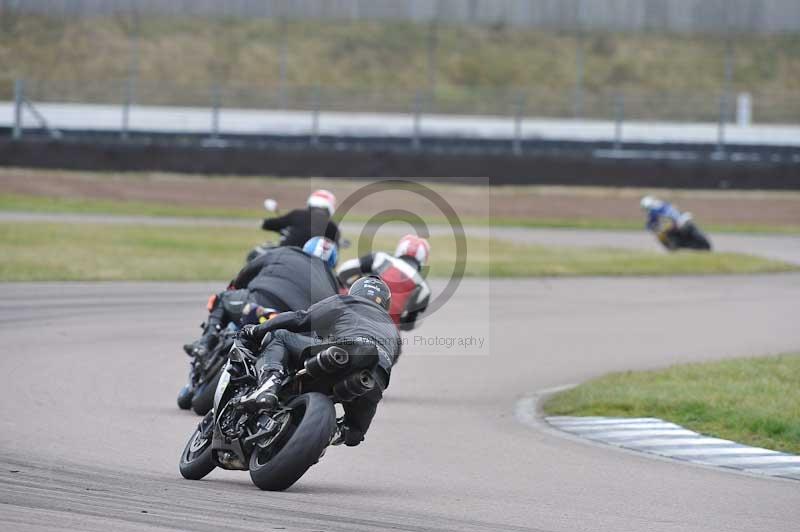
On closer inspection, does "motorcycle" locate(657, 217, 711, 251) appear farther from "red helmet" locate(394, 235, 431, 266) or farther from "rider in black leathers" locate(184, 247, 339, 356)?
"rider in black leathers" locate(184, 247, 339, 356)

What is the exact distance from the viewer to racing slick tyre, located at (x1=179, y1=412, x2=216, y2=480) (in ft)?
23.3

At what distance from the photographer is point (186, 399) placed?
32.8 feet

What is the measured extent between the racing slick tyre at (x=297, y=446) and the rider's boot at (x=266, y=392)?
0.34 feet

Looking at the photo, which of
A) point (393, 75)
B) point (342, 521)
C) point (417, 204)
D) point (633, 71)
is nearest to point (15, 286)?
point (342, 521)

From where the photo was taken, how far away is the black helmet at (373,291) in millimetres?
7383

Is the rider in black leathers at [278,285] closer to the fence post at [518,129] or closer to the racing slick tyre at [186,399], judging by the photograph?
the racing slick tyre at [186,399]

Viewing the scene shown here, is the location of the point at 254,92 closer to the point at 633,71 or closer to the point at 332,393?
the point at 633,71

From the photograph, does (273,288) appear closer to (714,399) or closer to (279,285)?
(279,285)

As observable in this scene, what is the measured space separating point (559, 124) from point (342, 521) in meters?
28.9

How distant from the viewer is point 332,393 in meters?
7.00

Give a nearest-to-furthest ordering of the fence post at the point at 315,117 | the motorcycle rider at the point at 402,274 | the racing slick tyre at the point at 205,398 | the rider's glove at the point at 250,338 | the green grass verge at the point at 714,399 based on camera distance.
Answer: the rider's glove at the point at 250,338, the green grass verge at the point at 714,399, the racing slick tyre at the point at 205,398, the motorcycle rider at the point at 402,274, the fence post at the point at 315,117

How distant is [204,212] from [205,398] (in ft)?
67.0

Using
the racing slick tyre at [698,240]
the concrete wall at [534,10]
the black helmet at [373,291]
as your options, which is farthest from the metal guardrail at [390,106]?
the black helmet at [373,291]

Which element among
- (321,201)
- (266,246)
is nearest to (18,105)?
(321,201)
